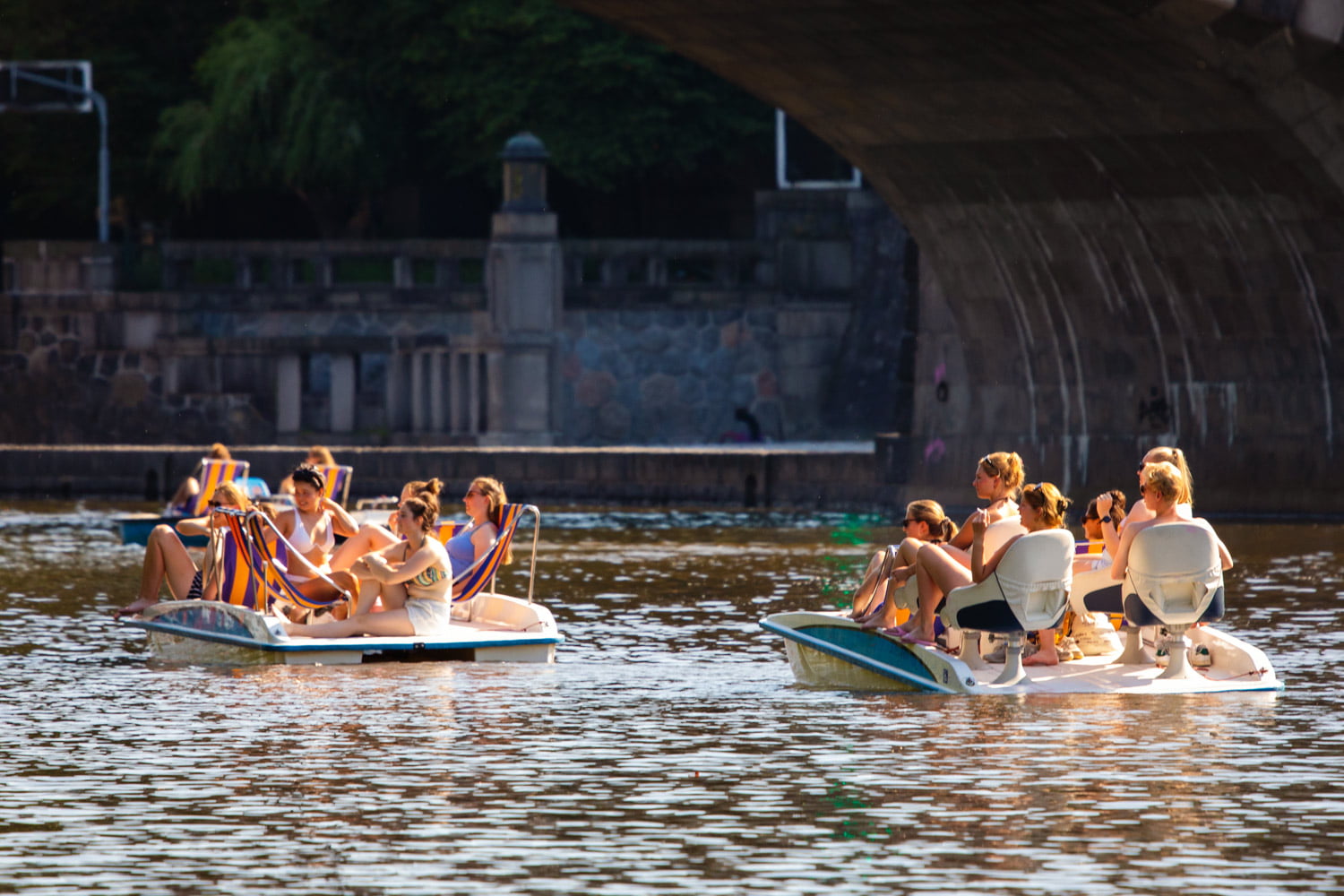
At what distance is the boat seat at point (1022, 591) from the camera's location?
15.0 metres

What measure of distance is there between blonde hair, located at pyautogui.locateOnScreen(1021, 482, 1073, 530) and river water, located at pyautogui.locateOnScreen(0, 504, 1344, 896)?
0.99 m

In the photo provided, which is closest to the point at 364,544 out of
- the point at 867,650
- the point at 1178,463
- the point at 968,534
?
the point at 867,650

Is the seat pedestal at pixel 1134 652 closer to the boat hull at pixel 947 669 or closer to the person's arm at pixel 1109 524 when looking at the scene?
the boat hull at pixel 947 669

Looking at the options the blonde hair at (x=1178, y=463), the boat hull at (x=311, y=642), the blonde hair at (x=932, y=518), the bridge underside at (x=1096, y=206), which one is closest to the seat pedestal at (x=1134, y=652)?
the blonde hair at (x=1178, y=463)

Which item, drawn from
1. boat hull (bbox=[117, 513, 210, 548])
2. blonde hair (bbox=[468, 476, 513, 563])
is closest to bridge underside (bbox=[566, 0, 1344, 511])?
boat hull (bbox=[117, 513, 210, 548])

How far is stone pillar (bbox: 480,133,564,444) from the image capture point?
46.6 metres

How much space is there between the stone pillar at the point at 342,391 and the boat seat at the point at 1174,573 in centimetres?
3326

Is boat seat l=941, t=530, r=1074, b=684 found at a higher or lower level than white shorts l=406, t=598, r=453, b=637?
higher

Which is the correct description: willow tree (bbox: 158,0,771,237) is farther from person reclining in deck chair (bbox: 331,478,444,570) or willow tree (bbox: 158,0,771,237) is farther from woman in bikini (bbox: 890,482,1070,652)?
woman in bikini (bbox: 890,482,1070,652)

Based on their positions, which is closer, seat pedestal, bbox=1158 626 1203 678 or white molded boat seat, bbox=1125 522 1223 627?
white molded boat seat, bbox=1125 522 1223 627

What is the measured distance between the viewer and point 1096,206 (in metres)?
30.4

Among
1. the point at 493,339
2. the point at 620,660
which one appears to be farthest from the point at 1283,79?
the point at 493,339

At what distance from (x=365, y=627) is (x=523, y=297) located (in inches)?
1196

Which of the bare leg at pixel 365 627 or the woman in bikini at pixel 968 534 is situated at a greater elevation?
the woman in bikini at pixel 968 534
